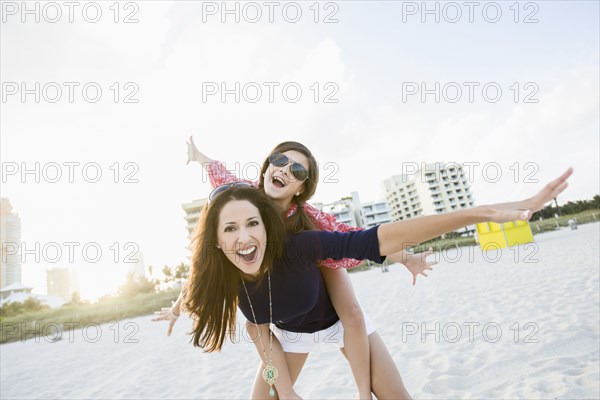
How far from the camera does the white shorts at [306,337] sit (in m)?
2.44

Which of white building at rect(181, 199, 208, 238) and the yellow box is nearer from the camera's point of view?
the yellow box

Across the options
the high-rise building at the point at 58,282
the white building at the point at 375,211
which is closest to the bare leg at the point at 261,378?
A: the white building at the point at 375,211

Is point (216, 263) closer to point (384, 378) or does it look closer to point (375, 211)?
point (384, 378)

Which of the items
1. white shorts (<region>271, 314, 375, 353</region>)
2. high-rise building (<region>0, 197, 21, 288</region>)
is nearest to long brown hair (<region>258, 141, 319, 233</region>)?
white shorts (<region>271, 314, 375, 353</region>)

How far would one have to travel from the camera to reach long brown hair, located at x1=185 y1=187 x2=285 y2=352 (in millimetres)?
2072

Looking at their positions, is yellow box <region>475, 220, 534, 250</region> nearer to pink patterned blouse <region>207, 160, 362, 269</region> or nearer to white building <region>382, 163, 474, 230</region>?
pink patterned blouse <region>207, 160, 362, 269</region>

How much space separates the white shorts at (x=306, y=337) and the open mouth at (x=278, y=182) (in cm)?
105

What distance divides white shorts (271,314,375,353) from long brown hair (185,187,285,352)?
519 millimetres

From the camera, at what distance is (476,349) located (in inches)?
201

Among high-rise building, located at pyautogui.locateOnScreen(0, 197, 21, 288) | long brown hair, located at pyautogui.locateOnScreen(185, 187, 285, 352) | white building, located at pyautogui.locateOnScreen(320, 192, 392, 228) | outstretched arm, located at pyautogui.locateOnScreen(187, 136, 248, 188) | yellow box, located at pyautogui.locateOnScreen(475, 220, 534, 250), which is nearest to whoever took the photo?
long brown hair, located at pyautogui.locateOnScreen(185, 187, 285, 352)

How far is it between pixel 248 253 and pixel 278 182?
0.81 meters

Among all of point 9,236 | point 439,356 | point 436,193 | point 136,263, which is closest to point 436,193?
point 436,193

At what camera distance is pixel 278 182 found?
2633mm

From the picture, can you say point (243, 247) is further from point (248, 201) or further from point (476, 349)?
point (476, 349)
